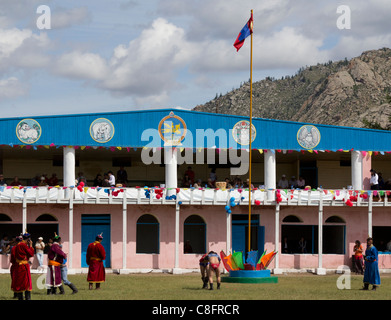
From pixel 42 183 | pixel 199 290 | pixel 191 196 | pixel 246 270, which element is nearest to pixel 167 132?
pixel 191 196

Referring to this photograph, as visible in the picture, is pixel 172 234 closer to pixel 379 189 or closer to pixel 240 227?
pixel 240 227

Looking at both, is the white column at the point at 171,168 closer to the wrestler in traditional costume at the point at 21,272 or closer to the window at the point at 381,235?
the window at the point at 381,235

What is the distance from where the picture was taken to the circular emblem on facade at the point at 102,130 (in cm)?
→ 4066

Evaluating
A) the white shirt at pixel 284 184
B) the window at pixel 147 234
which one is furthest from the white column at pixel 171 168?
the white shirt at pixel 284 184

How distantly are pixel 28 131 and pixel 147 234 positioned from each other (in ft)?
28.9

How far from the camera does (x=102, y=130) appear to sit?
4078 centimetres

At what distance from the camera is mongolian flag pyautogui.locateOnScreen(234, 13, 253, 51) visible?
34728 mm

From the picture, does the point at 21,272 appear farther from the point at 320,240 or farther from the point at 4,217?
the point at 320,240

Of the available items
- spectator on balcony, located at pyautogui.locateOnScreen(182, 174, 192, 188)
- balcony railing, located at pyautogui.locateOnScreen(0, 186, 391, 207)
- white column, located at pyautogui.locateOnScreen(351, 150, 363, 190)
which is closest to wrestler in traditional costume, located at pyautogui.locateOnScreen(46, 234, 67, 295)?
balcony railing, located at pyautogui.locateOnScreen(0, 186, 391, 207)

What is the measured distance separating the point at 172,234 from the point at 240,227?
3.79 meters

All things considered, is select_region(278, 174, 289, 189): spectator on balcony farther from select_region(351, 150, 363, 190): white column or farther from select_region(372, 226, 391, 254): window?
select_region(372, 226, 391, 254): window

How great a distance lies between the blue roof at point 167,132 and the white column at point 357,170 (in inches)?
17.0
